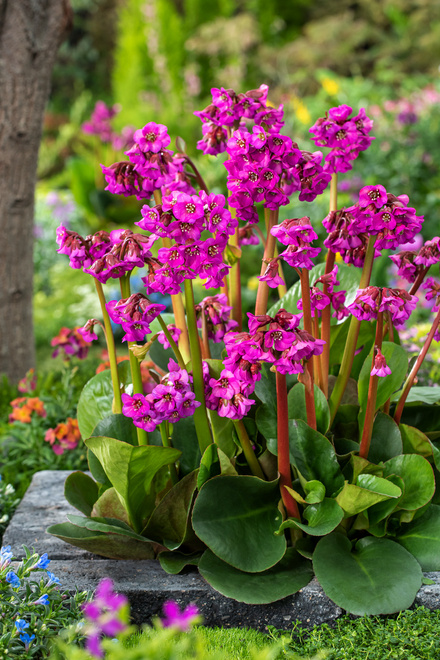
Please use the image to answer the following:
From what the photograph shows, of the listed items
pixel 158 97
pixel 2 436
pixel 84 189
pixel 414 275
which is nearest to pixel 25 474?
pixel 2 436

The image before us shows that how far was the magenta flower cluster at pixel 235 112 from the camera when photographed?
150 centimetres

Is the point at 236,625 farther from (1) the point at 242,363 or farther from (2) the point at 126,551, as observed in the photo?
(1) the point at 242,363

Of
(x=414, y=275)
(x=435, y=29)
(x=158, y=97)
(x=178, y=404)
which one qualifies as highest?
(x=435, y=29)

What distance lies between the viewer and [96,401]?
69.1 inches

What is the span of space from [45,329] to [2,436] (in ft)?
7.67

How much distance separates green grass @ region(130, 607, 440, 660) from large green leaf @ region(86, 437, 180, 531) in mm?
325

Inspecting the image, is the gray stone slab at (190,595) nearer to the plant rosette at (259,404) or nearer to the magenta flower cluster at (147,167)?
the plant rosette at (259,404)

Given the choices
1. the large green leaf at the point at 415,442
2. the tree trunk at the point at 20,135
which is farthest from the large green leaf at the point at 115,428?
the tree trunk at the point at 20,135

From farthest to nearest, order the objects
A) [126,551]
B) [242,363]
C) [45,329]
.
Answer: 1. [45,329]
2. [126,551]
3. [242,363]

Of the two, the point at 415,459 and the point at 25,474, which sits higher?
the point at 415,459

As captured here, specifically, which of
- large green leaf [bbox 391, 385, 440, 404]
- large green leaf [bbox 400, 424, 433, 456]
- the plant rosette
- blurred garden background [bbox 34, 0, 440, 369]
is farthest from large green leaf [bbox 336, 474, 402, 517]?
blurred garden background [bbox 34, 0, 440, 369]

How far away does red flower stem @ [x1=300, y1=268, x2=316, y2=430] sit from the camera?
1377 millimetres

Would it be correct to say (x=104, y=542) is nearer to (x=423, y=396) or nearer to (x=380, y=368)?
(x=380, y=368)

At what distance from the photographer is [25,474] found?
2217mm
